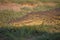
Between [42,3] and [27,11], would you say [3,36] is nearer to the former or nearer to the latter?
[27,11]

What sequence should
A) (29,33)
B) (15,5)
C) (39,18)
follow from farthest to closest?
1. (15,5)
2. (39,18)
3. (29,33)

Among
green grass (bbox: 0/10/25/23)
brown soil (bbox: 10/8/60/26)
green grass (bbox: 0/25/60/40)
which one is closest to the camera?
green grass (bbox: 0/25/60/40)

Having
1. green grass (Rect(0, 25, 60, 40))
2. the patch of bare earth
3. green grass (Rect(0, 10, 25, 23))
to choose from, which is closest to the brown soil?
green grass (Rect(0, 10, 25, 23))

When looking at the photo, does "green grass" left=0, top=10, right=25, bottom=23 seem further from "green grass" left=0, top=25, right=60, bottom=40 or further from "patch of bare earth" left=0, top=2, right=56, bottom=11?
"green grass" left=0, top=25, right=60, bottom=40

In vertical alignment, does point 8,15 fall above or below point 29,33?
below

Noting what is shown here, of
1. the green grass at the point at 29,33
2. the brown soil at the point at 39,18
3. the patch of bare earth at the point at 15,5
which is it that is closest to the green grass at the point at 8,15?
the brown soil at the point at 39,18

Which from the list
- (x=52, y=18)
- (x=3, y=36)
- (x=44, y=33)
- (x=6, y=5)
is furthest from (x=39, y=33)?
(x=6, y=5)

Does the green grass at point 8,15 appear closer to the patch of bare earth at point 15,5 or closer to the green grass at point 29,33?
the patch of bare earth at point 15,5

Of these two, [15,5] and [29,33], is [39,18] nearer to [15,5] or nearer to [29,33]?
[29,33]

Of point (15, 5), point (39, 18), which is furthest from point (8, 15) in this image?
point (15, 5)
